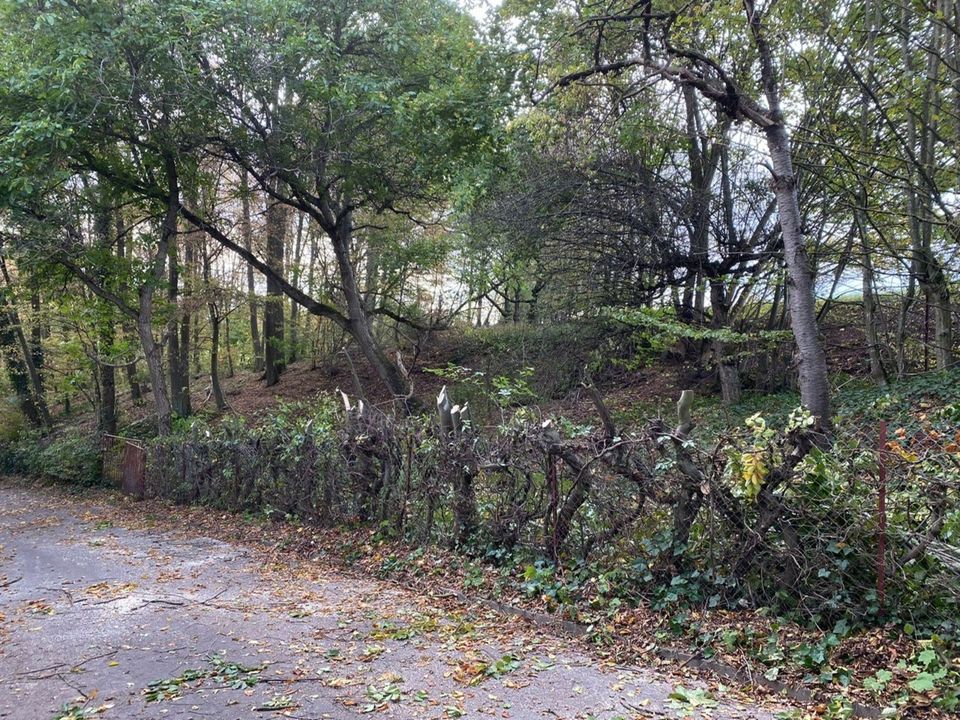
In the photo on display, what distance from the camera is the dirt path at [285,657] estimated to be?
4.16 meters

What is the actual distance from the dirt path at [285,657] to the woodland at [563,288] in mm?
680

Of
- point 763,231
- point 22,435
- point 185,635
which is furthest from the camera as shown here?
point 22,435

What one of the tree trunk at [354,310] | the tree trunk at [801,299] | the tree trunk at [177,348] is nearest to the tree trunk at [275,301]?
the tree trunk at [354,310]

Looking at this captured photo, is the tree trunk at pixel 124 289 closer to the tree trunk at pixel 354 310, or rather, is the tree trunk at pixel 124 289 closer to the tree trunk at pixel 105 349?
the tree trunk at pixel 105 349

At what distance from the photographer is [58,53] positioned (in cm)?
1203

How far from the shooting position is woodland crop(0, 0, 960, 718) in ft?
16.3

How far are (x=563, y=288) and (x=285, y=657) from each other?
36.4 feet

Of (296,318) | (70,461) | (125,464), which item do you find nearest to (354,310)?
(125,464)

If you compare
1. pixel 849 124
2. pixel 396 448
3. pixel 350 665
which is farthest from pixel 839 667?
pixel 849 124

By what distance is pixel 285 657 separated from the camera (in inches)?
196

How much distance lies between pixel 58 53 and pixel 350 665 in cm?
1231

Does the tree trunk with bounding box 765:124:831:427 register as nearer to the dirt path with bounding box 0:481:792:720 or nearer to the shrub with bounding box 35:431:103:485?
the dirt path with bounding box 0:481:792:720

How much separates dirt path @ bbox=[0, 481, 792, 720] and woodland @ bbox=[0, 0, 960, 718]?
2.23 feet

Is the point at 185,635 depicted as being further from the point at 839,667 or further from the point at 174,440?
the point at 174,440
